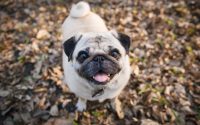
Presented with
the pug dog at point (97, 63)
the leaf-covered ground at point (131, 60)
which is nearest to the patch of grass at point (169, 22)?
the leaf-covered ground at point (131, 60)

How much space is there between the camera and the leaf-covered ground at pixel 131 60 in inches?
154

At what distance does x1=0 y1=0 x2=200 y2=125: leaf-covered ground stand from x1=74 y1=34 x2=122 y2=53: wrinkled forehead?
1.12 meters

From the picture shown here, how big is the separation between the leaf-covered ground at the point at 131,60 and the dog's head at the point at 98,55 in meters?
0.98

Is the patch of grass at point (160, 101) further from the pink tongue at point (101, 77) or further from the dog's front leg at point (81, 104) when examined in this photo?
the pink tongue at point (101, 77)

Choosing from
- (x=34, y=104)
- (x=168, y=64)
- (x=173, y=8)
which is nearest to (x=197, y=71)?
(x=168, y=64)

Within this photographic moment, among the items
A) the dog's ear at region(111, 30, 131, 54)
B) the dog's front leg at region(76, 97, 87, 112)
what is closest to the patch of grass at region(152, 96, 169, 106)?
the dog's front leg at region(76, 97, 87, 112)

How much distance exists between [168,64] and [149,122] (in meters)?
1.14

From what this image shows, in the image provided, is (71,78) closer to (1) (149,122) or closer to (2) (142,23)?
(1) (149,122)

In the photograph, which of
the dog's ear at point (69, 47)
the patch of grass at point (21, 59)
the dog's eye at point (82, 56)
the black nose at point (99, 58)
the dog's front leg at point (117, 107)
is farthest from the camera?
the patch of grass at point (21, 59)

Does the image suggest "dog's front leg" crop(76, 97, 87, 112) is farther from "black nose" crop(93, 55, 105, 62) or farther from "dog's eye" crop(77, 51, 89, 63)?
"black nose" crop(93, 55, 105, 62)

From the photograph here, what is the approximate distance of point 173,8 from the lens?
5391mm

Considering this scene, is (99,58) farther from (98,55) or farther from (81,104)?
(81,104)

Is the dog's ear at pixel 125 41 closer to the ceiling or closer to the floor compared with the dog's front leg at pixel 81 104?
closer to the ceiling

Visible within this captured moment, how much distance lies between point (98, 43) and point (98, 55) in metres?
0.16
